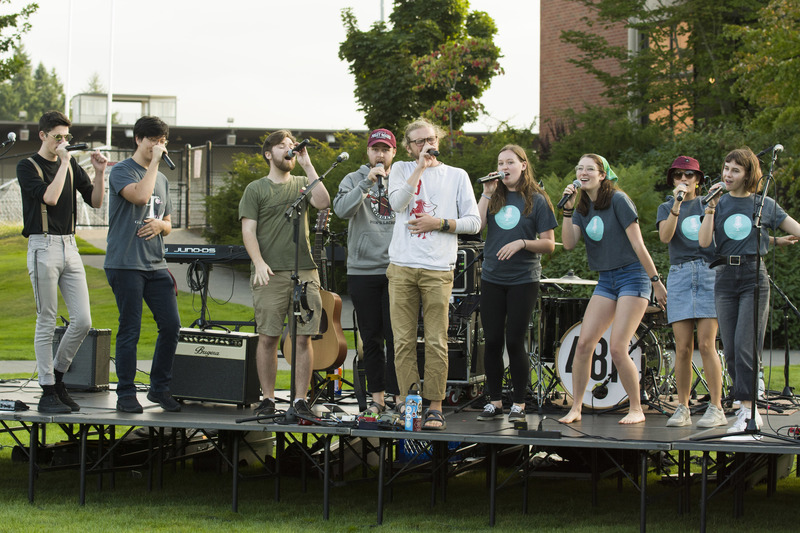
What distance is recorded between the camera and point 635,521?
18.9ft

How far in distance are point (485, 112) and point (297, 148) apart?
14.8m

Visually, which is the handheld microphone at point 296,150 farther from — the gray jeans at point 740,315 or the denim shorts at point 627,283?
the gray jeans at point 740,315

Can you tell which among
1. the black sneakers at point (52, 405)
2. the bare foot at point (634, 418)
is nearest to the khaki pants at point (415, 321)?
the bare foot at point (634, 418)

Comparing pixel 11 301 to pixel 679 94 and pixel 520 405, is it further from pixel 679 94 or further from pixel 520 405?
pixel 520 405

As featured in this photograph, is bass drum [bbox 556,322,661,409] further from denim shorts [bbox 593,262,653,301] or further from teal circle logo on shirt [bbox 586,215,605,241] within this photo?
Result: teal circle logo on shirt [bbox 586,215,605,241]

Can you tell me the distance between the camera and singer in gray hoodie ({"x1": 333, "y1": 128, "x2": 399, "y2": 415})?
625cm

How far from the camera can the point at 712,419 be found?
19.6 feet

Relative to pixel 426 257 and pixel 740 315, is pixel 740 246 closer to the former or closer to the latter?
pixel 740 315

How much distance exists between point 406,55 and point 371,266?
16682mm

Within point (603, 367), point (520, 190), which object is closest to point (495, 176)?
point (520, 190)

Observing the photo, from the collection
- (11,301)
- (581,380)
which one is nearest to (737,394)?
(581,380)

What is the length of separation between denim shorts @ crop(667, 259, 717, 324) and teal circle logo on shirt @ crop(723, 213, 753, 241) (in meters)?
0.44

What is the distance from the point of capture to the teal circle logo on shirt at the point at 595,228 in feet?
20.0

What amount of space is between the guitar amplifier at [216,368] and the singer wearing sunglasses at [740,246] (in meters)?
3.15
